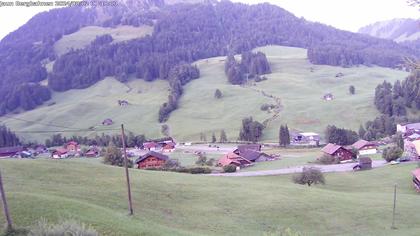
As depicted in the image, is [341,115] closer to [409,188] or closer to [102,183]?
[409,188]

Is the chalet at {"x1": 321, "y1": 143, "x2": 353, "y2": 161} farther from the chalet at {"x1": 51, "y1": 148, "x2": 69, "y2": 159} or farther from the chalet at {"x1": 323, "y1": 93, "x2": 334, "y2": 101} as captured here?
the chalet at {"x1": 323, "y1": 93, "x2": 334, "y2": 101}

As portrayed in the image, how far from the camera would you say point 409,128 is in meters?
131

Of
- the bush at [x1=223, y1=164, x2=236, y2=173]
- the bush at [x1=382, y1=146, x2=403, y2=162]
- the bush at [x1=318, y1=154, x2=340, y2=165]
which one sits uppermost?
the bush at [x1=382, y1=146, x2=403, y2=162]

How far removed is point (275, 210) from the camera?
1774 inches

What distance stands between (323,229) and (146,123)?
483 feet

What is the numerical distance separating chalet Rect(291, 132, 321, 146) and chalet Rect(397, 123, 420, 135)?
25.1 meters

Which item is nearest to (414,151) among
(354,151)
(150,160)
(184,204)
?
(354,151)

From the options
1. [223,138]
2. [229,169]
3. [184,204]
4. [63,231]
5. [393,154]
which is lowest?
[223,138]

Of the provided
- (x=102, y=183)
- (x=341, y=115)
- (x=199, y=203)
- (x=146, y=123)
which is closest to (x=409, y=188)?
(x=199, y=203)

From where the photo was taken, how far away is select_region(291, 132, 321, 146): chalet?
435ft

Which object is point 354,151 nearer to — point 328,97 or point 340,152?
point 340,152

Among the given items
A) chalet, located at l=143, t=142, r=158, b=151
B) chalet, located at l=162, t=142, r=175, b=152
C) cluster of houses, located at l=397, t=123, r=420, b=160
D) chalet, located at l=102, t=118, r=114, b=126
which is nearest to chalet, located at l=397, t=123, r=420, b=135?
cluster of houses, located at l=397, t=123, r=420, b=160

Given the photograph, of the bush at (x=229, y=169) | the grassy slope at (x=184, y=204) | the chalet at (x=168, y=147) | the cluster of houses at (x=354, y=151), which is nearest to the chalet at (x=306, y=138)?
the cluster of houses at (x=354, y=151)

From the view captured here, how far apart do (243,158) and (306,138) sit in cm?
4205
